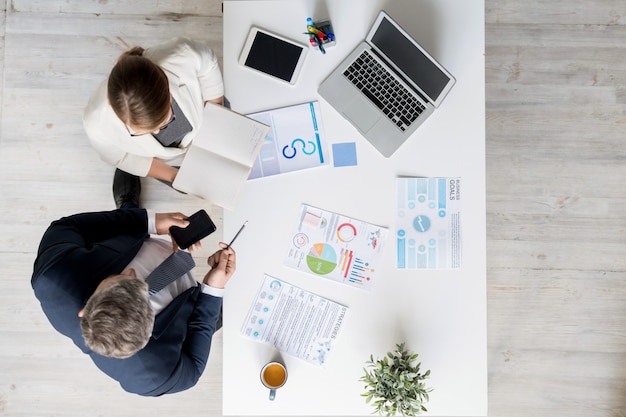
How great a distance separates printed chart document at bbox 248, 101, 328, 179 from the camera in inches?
61.8

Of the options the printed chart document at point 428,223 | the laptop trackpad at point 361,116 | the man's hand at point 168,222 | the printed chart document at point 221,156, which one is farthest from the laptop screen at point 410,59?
the man's hand at point 168,222

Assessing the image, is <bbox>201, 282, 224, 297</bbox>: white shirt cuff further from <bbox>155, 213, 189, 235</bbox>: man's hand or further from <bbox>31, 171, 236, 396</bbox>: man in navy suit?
<bbox>155, 213, 189, 235</bbox>: man's hand

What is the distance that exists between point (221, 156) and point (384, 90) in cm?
57

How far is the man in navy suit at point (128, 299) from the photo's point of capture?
121 centimetres

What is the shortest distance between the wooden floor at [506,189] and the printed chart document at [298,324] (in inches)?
28.6

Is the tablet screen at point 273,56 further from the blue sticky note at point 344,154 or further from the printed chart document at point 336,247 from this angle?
the printed chart document at point 336,247

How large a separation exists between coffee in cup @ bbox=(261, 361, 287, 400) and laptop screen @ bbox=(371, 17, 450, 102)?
38.4 inches

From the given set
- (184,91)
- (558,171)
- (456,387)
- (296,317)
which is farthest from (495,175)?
(184,91)

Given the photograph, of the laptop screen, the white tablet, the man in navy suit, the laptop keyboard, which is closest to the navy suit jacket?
the man in navy suit

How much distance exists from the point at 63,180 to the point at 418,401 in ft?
5.90

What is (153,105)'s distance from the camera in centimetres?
130

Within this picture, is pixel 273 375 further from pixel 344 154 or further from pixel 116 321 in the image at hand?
pixel 344 154

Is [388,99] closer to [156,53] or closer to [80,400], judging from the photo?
[156,53]

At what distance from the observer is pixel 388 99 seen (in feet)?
5.08
